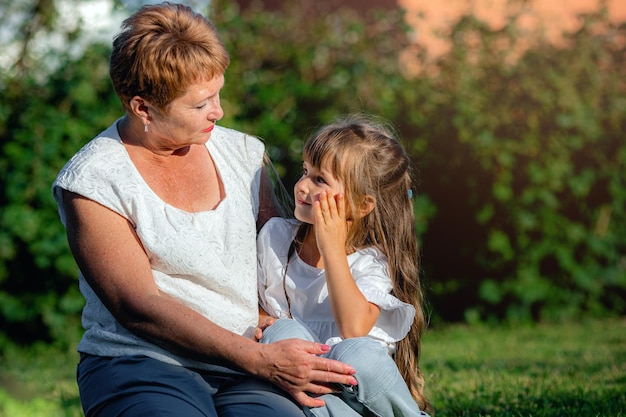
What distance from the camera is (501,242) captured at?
7.61 metres

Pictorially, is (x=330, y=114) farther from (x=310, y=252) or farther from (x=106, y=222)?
(x=106, y=222)

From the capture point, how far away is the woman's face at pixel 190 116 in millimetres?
2947

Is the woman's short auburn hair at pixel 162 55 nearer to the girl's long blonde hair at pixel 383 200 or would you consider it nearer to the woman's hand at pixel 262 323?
the girl's long blonde hair at pixel 383 200

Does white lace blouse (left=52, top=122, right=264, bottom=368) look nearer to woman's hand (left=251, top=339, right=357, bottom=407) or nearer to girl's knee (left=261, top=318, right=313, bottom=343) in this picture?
girl's knee (left=261, top=318, right=313, bottom=343)

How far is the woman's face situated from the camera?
116 inches

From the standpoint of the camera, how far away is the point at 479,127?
7.49 meters

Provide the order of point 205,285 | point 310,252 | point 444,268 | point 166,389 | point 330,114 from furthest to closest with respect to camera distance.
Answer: point 444,268, point 330,114, point 310,252, point 205,285, point 166,389

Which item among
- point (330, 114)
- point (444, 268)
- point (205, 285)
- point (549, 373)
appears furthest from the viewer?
point (444, 268)

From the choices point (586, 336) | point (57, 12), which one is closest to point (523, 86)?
point (586, 336)

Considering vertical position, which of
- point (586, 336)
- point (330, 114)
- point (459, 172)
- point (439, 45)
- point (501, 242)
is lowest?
point (586, 336)

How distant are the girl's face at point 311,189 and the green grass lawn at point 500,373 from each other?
3.75 feet

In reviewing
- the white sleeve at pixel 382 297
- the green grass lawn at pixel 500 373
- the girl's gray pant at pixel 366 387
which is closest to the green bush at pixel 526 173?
the green grass lawn at pixel 500 373

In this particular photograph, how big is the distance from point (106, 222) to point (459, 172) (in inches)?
208

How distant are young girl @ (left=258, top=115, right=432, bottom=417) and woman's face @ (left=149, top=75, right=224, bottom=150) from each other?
1.41 ft
